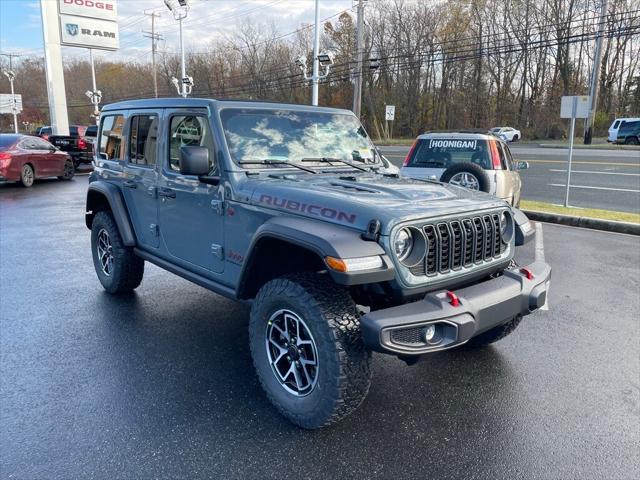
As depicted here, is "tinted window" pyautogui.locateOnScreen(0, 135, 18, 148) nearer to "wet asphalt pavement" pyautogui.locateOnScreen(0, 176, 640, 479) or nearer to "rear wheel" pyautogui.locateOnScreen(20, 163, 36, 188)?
"rear wheel" pyautogui.locateOnScreen(20, 163, 36, 188)

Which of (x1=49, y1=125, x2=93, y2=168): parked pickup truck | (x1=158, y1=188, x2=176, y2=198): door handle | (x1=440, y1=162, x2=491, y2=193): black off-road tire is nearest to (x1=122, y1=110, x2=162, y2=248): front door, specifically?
(x1=158, y1=188, x2=176, y2=198): door handle

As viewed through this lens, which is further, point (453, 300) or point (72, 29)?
point (72, 29)

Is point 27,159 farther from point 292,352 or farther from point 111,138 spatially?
point 292,352

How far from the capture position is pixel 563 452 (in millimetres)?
2844

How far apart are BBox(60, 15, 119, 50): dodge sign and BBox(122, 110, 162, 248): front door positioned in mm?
23923

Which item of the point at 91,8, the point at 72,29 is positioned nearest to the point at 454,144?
the point at 72,29

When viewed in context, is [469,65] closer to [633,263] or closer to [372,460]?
[633,263]

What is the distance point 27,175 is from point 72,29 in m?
13.7

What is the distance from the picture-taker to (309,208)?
3004 mm

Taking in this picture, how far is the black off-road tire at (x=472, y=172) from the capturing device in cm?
809

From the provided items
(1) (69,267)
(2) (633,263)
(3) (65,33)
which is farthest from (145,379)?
(3) (65,33)

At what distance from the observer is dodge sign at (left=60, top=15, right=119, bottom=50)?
24500 mm

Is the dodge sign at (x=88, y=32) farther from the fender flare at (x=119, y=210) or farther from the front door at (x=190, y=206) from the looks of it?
the front door at (x=190, y=206)

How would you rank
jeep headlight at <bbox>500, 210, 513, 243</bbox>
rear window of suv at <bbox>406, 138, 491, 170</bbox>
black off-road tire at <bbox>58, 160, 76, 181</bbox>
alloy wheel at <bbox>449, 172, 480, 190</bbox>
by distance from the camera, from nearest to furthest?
jeep headlight at <bbox>500, 210, 513, 243</bbox>, alloy wheel at <bbox>449, 172, 480, 190</bbox>, rear window of suv at <bbox>406, 138, 491, 170</bbox>, black off-road tire at <bbox>58, 160, 76, 181</bbox>
